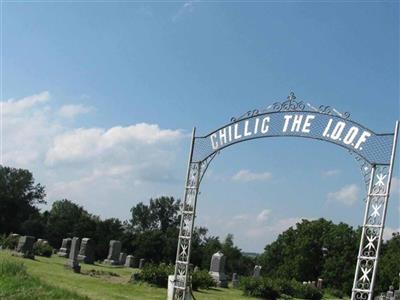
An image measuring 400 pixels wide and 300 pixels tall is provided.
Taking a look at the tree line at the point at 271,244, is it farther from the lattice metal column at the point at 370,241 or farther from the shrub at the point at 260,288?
the lattice metal column at the point at 370,241

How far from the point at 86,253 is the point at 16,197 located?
44.7 metres

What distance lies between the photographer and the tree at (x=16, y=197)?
65.8 m

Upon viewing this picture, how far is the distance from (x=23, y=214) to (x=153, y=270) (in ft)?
168

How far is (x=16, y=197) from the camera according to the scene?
2879 inches

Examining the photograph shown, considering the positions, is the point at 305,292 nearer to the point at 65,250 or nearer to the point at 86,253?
the point at 86,253

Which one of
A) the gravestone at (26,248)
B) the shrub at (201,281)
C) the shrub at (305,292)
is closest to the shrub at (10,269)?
the shrub at (201,281)

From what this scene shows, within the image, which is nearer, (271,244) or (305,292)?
(305,292)

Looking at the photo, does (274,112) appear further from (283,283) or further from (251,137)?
(283,283)

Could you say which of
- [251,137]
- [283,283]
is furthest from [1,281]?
[283,283]

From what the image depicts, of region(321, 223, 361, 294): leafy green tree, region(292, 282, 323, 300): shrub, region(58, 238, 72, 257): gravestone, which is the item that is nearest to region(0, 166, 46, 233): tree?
region(58, 238, 72, 257): gravestone

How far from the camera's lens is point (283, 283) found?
2581 centimetres

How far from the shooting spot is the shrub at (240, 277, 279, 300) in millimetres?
22922

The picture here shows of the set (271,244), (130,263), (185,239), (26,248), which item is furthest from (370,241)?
(271,244)

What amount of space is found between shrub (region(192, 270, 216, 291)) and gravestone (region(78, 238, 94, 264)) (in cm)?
1170
